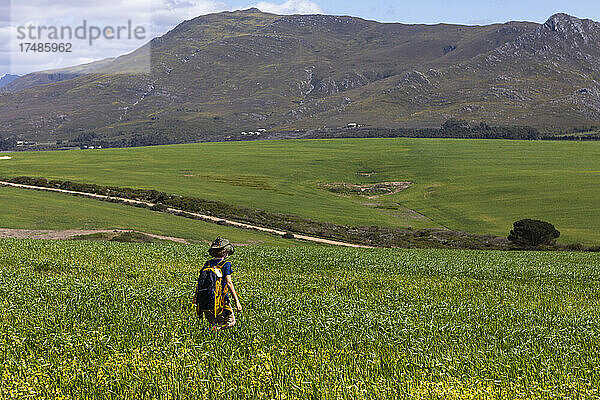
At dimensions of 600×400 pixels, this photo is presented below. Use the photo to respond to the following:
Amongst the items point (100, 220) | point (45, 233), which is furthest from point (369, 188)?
point (45, 233)

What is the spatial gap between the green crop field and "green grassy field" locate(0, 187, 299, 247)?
39.3 m

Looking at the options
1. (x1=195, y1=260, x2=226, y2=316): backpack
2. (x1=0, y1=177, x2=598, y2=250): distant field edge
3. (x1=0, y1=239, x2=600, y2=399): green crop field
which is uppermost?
(x1=195, y1=260, x2=226, y2=316): backpack

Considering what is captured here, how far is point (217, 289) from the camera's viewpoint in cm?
1125

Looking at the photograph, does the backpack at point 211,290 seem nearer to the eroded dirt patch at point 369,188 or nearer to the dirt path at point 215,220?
the dirt path at point 215,220

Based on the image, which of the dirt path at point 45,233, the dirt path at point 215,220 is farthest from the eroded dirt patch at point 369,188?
the dirt path at point 45,233

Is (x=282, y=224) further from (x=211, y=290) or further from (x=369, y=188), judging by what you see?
(x=211, y=290)

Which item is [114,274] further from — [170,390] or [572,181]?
[572,181]

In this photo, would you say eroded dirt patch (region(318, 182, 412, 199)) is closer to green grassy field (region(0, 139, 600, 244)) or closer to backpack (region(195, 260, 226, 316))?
green grassy field (region(0, 139, 600, 244))

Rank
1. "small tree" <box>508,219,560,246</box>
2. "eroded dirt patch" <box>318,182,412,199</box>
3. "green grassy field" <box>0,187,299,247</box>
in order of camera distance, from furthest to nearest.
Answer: "eroded dirt patch" <box>318,182,412,199</box>
"small tree" <box>508,219,560,246</box>
"green grassy field" <box>0,187,299,247</box>

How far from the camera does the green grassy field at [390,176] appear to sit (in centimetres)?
8938

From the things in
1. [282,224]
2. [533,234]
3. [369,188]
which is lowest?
[282,224]

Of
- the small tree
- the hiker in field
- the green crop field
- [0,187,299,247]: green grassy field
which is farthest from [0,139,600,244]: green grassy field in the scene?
the hiker in field

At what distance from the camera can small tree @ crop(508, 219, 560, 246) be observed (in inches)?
2579

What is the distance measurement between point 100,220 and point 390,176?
286 feet
